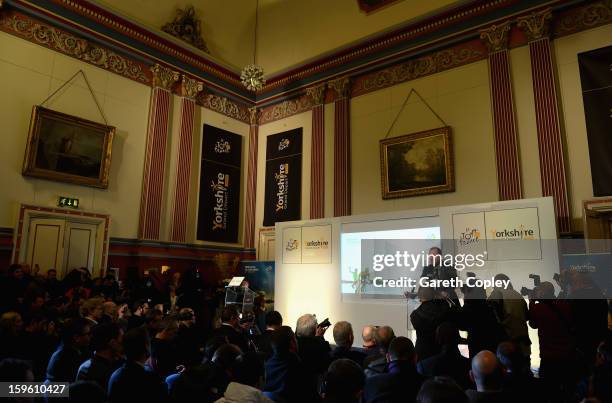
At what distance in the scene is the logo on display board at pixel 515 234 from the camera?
7020 mm

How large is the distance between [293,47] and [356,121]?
3337 mm

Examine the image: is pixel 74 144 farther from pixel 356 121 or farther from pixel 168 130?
pixel 356 121

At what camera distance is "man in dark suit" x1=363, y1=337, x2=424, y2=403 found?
2.55 meters

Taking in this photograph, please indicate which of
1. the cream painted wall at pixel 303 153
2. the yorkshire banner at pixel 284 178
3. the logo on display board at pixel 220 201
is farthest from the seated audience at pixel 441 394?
the logo on display board at pixel 220 201

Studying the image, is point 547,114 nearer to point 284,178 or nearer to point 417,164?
point 417,164

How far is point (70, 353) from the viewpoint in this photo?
331cm

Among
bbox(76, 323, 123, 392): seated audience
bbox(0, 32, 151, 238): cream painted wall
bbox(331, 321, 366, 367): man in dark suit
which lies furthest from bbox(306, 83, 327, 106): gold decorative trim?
bbox(76, 323, 123, 392): seated audience

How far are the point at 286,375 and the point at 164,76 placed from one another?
979 cm

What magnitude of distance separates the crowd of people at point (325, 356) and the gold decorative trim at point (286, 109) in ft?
26.7

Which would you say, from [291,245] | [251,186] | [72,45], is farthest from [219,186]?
[72,45]

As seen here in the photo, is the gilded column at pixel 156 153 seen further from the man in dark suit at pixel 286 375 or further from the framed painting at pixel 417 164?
the man in dark suit at pixel 286 375

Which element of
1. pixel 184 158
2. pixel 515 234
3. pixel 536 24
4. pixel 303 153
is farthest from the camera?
pixel 303 153

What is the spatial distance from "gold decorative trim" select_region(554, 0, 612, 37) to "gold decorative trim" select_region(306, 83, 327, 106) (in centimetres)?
550

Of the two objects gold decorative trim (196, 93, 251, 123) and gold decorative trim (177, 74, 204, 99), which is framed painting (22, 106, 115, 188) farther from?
gold decorative trim (196, 93, 251, 123)
